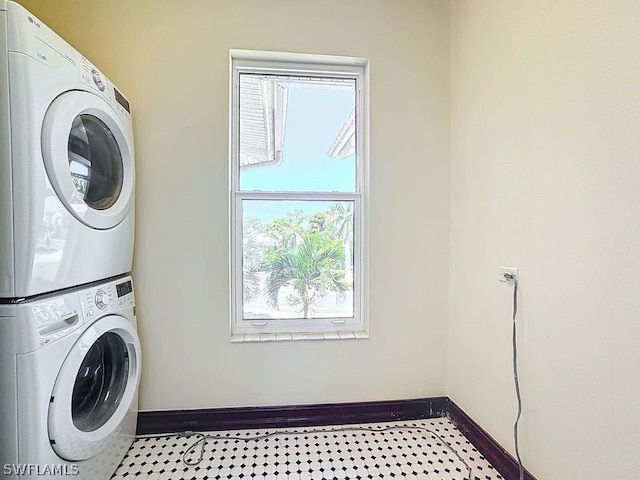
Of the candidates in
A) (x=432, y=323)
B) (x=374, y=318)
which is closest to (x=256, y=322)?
(x=374, y=318)

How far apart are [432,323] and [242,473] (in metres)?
1.23

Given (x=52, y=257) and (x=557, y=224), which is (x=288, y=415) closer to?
(x=52, y=257)

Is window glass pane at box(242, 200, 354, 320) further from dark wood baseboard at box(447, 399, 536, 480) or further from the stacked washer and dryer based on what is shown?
dark wood baseboard at box(447, 399, 536, 480)

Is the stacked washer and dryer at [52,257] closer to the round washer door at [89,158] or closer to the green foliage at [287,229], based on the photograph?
the round washer door at [89,158]

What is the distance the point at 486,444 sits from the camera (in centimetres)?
149

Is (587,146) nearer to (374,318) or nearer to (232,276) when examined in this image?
(374,318)

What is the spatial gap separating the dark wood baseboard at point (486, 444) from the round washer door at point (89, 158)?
1.94m

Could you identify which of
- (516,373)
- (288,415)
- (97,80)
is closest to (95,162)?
(97,80)

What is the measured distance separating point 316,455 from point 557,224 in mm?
1431

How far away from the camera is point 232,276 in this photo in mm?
1771

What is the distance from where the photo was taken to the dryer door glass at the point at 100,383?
48.5 inches

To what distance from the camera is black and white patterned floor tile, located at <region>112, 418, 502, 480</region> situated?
1378 millimetres

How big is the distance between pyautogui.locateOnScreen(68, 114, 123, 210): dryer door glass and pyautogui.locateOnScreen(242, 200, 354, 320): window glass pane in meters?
0.64

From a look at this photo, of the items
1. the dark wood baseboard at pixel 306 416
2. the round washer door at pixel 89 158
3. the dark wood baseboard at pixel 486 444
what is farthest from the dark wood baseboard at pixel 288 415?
the round washer door at pixel 89 158
